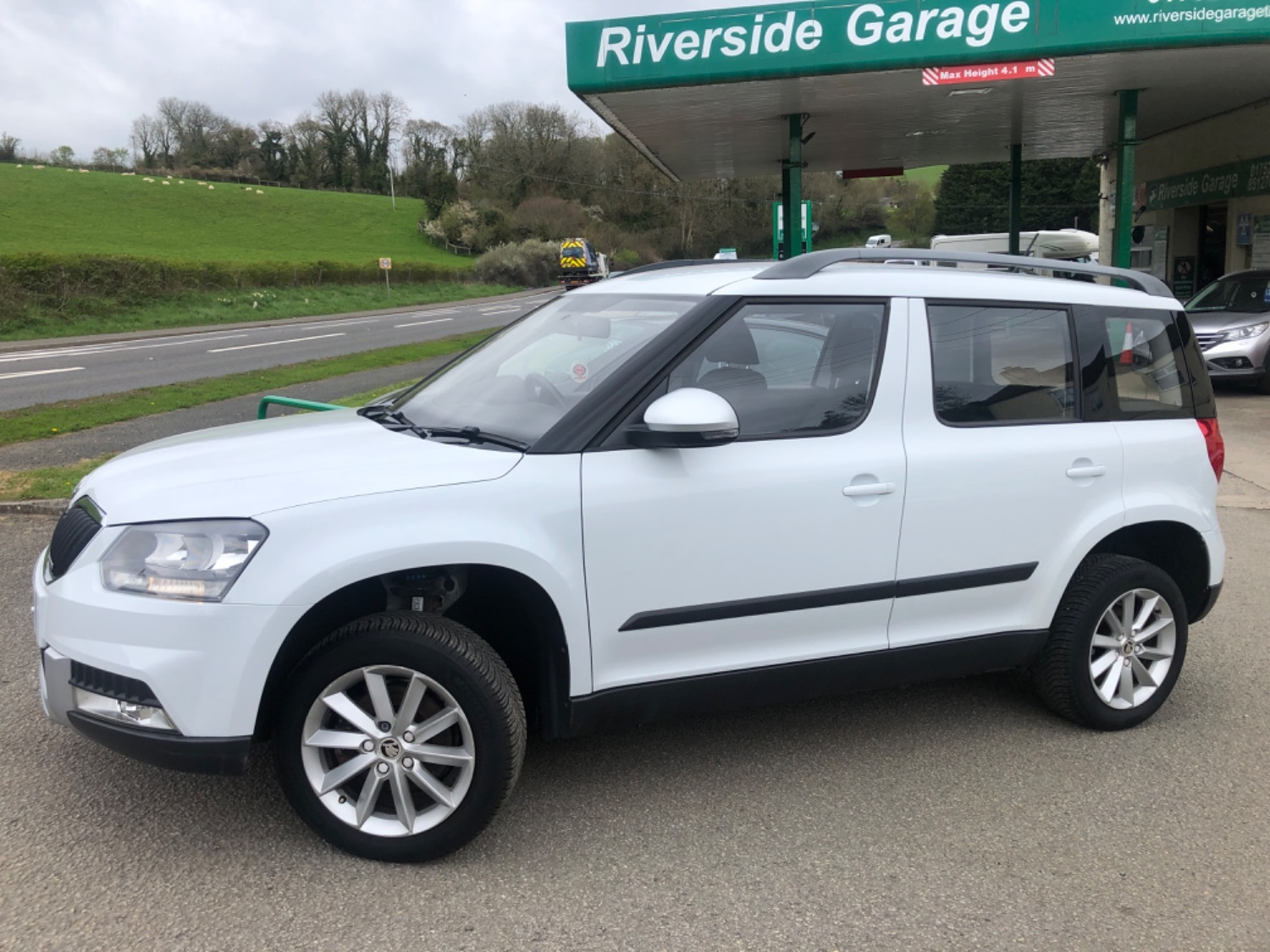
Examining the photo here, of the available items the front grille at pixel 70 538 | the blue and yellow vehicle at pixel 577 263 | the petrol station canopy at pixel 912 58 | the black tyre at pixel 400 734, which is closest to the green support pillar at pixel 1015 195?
the petrol station canopy at pixel 912 58

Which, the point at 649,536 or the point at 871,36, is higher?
the point at 871,36

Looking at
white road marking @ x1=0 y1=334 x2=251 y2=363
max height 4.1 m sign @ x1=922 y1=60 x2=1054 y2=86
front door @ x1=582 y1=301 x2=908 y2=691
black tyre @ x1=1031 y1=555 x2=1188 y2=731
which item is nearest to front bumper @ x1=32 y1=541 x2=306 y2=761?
front door @ x1=582 y1=301 x2=908 y2=691

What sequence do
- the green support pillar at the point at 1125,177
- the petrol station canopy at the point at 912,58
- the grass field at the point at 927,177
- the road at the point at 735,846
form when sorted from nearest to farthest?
1. the road at the point at 735,846
2. the petrol station canopy at the point at 912,58
3. the green support pillar at the point at 1125,177
4. the grass field at the point at 927,177

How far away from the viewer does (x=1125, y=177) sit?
41.7ft

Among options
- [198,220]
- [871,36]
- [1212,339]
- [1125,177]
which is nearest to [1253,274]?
[1212,339]

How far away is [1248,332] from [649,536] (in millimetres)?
13118

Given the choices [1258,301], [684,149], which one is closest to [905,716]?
[1258,301]

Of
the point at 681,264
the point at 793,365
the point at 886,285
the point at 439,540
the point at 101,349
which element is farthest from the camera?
the point at 101,349

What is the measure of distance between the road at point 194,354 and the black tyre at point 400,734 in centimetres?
1287

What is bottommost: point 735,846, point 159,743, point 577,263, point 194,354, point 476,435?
point 735,846

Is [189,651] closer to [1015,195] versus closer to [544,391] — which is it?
[544,391]

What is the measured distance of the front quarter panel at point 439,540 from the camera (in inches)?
111

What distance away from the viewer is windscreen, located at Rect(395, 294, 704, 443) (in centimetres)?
341

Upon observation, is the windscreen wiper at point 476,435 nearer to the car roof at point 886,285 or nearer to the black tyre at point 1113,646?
the car roof at point 886,285
